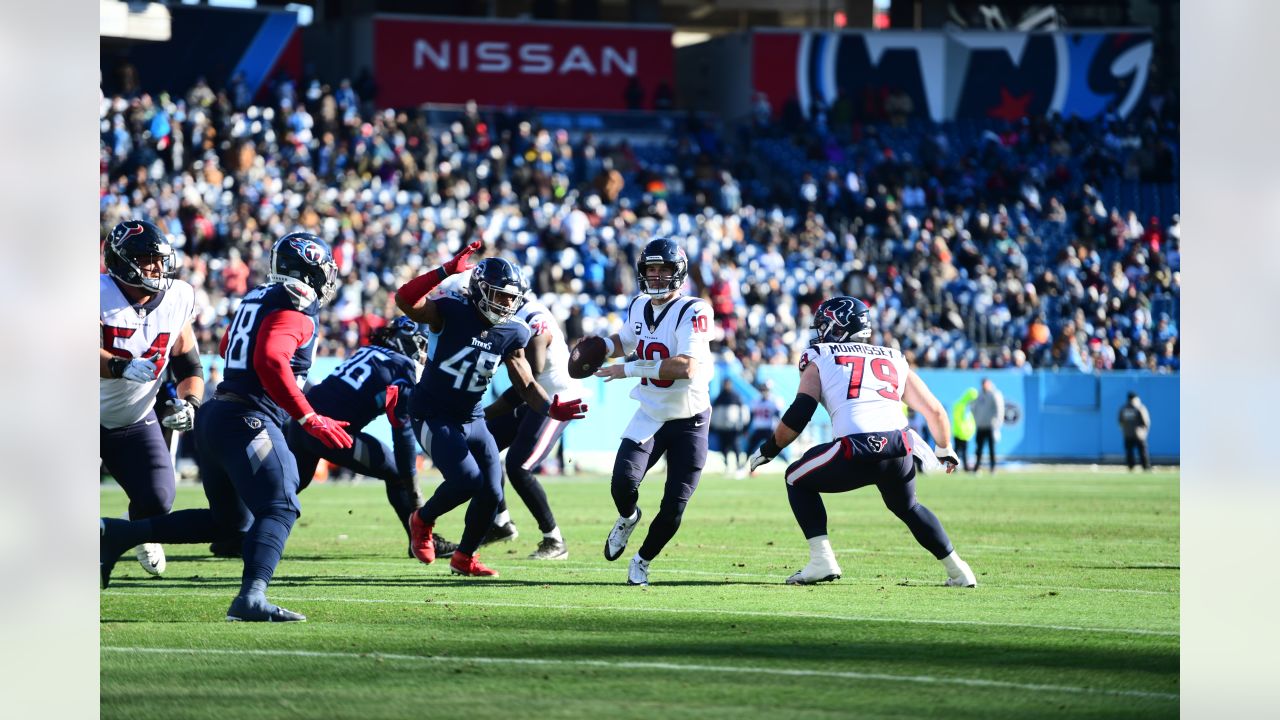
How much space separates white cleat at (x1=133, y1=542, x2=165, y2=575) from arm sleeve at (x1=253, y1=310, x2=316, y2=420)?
8.42 feet

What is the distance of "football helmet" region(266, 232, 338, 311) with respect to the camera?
7.79 m

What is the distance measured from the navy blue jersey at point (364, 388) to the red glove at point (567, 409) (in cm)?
179

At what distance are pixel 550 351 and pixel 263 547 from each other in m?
4.41

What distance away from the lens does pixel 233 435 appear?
25.1 ft

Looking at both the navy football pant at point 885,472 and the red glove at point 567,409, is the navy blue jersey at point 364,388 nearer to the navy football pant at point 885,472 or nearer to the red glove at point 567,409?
the red glove at point 567,409

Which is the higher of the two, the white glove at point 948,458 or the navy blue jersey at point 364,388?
the navy blue jersey at point 364,388

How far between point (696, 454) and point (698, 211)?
902 inches

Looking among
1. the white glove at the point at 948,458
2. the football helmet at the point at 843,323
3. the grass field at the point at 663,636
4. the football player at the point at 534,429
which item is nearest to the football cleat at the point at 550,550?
Result: the football player at the point at 534,429

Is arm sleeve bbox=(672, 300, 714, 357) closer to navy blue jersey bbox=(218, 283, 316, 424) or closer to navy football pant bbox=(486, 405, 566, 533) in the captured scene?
navy football pant bbox=(486, 405, 566, 533)

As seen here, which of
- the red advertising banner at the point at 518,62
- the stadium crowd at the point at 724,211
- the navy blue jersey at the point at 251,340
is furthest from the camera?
the red advertising banner at the point at 518,62

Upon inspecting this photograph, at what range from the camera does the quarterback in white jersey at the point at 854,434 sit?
30.0 ft

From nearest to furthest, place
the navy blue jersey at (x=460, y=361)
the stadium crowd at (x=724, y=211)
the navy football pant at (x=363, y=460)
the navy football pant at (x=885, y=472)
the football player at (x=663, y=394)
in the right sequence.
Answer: the navy football pant at (x=885, y=472) < the football player at (x=663, y=394) < the navy blue jersey at (x=460, y=361) < the navy football pant at (x=363, y=460) < the stadium crowd at (x=724, y=211)

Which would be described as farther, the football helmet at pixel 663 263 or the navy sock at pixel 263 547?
the football helmet at pixel 663 263

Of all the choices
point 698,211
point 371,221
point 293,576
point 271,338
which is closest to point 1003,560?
point 293,576
